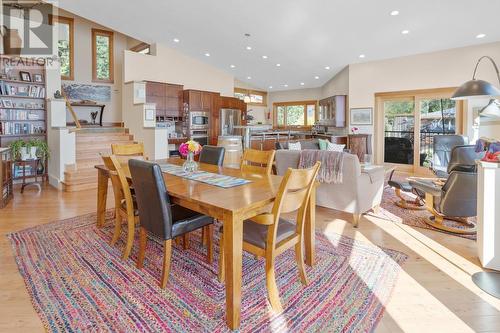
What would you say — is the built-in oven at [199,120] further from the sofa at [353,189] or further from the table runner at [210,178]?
the table runner at [210,178]

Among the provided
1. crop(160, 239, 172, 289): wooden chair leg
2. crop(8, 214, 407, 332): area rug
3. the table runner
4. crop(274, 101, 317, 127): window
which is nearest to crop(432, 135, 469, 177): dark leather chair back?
crop(8, 214, 407, 332): area rug

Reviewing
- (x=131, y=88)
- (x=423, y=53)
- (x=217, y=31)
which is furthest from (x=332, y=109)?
(x=131, y=88)

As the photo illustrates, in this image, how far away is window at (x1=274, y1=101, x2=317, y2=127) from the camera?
448 inches

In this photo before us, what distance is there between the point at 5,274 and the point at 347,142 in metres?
7.19

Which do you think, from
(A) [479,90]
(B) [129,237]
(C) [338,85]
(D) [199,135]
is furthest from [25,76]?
(C) [338,85]

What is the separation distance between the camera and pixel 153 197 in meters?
2.08

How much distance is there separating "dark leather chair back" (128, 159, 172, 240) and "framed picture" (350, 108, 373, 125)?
698cm

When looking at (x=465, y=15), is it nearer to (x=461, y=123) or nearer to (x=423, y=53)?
(x=423, y=53)

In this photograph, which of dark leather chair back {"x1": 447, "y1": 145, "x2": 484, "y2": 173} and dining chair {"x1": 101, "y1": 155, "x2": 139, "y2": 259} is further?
dark leather chair back {"x1": 447, "y1": 145, "x2": 484, "y2": 173}

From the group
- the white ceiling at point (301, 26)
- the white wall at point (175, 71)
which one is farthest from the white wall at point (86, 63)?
the white wall at point (175, 71)

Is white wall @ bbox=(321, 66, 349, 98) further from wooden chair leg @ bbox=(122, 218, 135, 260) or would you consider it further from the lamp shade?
wooden chair leg @ bbox=(122, 218, 135, 260)

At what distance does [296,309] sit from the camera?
6.31ft

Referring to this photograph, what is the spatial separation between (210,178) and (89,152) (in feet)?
16.7

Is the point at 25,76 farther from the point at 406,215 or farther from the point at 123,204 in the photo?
the point at 406,215
